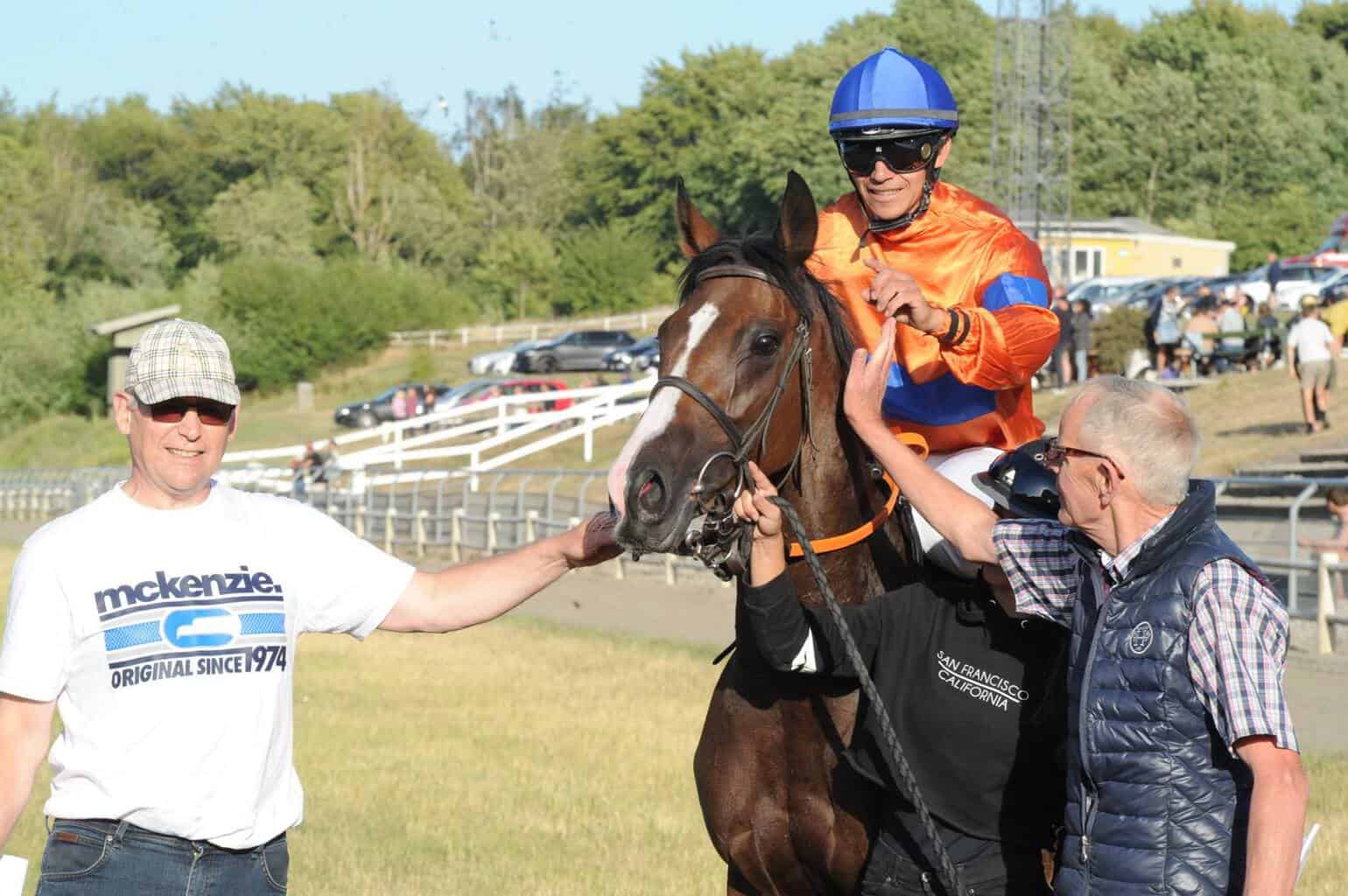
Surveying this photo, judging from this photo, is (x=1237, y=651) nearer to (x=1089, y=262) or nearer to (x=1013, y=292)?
(x=1013, y=292)

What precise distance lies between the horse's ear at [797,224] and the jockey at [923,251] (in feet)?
0.98

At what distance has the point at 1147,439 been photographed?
3.23 meters

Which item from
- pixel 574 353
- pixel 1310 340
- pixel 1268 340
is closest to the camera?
pixel 1310 340

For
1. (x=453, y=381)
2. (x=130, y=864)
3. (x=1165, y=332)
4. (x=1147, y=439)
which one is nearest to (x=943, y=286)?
(x=1147, y=439)

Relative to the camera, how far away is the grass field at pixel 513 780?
7234 millimetres

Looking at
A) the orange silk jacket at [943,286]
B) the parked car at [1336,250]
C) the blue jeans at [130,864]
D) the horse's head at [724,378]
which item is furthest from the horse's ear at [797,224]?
the parked car at [1336,250]

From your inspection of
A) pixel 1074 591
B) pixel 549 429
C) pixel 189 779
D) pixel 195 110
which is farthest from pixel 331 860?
pixel 195 110

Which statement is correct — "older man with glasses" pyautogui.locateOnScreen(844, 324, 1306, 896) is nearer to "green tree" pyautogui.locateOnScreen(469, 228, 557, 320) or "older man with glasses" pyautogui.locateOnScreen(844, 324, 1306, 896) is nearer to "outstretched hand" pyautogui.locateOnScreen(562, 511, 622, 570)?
"outstretched hand" pyautogui.locateOnScreen(562, 511, 622, 570)

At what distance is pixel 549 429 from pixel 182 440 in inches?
1180

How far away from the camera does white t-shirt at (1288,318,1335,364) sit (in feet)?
61.8

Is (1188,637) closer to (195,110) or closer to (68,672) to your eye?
(68,672)

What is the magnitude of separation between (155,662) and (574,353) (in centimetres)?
4826

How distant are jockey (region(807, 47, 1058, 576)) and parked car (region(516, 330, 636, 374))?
46752mm

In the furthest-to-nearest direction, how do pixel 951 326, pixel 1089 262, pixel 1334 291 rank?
pixel 1089 262
pixel 1334 291
pixel 951 326
